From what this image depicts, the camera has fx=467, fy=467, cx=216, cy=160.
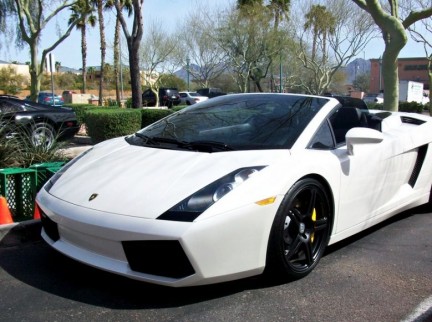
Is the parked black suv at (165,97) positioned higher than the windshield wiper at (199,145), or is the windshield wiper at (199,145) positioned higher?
the parked black suv at (165,97)

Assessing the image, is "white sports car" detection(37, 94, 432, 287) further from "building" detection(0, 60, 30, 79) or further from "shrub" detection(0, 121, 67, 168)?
"building" detection(0, 60, 30, 79)

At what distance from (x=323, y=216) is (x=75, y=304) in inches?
70.5

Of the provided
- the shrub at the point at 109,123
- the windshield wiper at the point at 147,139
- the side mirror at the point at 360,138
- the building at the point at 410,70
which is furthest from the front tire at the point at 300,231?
the building at the point at 410,70

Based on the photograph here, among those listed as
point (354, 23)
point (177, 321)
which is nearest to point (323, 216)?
point (177, 321)

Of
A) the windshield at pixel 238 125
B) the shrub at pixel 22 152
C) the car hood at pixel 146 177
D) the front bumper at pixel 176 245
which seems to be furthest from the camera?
the shrub at pixel 22 152

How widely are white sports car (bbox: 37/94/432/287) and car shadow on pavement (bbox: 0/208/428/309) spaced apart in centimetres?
23

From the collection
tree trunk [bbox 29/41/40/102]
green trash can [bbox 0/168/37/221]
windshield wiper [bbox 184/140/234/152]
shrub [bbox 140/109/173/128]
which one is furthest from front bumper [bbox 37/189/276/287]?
tree trunk [bbox 29/41/40/102]

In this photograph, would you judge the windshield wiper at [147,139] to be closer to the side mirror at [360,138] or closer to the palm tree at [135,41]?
the side mirror at [360,138]

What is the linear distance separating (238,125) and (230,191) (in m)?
1.05

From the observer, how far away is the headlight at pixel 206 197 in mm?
2686

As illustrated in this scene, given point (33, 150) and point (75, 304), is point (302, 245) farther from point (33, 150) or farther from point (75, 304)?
point (33, 150)

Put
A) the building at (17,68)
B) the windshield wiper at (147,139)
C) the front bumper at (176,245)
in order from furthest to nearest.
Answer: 1. the building at (17,68)
2. the windshield wiper at (147,139)
3. the front bumper at (176,245)

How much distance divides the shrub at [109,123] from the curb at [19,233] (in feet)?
20.7

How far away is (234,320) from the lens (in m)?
2.66
